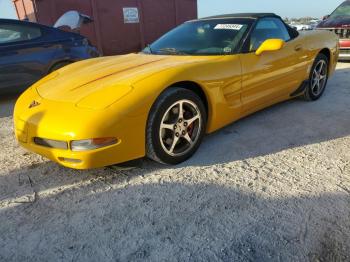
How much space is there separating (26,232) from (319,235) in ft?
5.69

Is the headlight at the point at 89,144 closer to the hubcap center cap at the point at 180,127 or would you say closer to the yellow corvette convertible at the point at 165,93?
the yellow corvette convertible at the point at 165,93

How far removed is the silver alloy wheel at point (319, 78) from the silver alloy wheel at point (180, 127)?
2302mm

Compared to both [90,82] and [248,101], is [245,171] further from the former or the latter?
[90,82]

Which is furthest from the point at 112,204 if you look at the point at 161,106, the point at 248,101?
the point at 248,101

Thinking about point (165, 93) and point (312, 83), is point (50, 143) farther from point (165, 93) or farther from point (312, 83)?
point (312, 83)

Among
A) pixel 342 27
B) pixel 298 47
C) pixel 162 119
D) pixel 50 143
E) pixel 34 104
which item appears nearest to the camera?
pixel 50 143

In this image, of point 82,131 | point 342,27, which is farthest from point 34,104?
point 342,27

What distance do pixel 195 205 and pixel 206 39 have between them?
75.1 inches

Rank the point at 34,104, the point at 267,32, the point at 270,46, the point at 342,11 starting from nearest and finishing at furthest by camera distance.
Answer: the point at 34,104
the point at 270,46
the point at 267,32
the point at 342,11

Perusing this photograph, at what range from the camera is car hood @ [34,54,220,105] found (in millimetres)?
2611

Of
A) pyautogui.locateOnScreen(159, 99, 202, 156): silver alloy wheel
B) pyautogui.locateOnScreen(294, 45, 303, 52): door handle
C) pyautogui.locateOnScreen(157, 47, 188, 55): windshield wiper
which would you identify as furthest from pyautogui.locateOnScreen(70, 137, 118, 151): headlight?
pyautogui.locateOnScreen(294, 45, 303, 52): door handle

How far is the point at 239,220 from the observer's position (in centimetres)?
215

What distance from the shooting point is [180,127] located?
9.45 feet

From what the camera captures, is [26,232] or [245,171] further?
[245,171]
